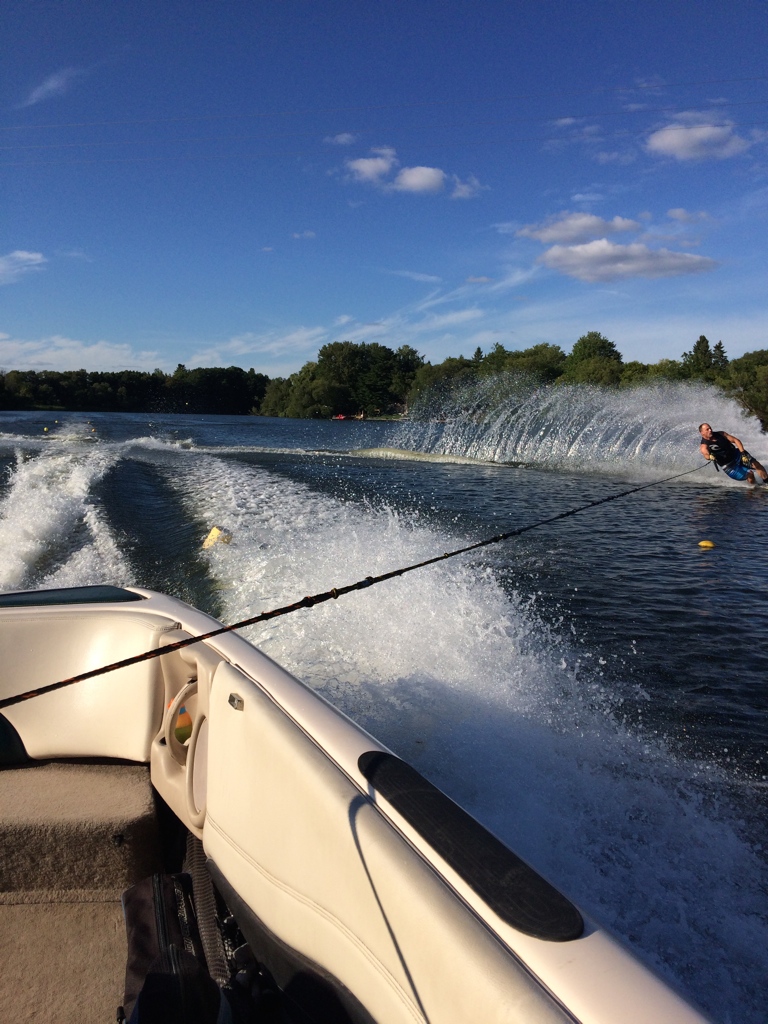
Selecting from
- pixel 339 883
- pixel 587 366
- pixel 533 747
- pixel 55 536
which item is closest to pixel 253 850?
pixel 339 883

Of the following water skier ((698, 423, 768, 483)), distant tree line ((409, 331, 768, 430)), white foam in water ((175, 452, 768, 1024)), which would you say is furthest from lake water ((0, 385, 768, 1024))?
distant tree line ((409, 331, 768, 430))

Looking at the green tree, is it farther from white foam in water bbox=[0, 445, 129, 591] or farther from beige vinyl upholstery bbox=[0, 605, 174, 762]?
beige vinyl upholstery bbox=[0, 605, 174, 762]

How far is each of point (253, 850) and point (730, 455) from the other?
47.7 feet

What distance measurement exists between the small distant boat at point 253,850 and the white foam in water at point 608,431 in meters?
16.8

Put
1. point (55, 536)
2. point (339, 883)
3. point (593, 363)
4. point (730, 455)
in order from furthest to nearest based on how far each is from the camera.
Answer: point (593, 363) → point (730, 455) → point (55, 536) → point (339, 883)

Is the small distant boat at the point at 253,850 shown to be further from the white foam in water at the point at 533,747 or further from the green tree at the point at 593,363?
the green tree at the point at 593,363

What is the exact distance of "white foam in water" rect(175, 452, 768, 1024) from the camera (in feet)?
8.93

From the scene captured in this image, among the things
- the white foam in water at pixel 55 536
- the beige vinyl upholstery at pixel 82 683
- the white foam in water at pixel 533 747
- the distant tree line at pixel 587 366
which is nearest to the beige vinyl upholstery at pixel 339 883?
the beige vinyl upholstery at pixel 82 683

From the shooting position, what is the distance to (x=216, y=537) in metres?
8.69

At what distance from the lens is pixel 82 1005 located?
1.95 meters

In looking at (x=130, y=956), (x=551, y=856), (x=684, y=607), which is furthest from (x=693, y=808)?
(x=684, y=607)

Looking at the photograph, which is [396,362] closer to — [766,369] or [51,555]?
[766,369]

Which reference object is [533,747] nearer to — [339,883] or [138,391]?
[339,883]

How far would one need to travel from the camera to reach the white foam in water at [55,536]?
7.86m
